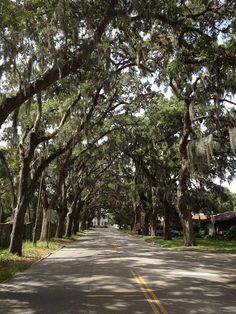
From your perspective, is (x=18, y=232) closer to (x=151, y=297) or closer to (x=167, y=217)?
(x=151, y=297)

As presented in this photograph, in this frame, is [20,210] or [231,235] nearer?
[20,210]

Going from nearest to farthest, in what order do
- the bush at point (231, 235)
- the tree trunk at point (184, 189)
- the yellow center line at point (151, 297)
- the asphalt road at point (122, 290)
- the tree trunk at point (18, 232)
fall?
the yellow center line at point (151, 297) → the asphalt road at point (122, 290) → the tree trunk at point (18, 232) → the tree trunk at point (184, 189) → the bush at point (231, 235)

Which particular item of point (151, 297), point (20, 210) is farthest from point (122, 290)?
point (20, 210)

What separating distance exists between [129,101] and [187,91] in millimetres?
3764

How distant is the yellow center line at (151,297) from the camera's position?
878 centimetres

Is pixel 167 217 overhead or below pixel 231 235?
overhead

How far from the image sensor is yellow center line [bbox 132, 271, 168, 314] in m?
8.78

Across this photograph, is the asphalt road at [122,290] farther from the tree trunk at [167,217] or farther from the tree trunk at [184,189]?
the tree trunk at [167,217]

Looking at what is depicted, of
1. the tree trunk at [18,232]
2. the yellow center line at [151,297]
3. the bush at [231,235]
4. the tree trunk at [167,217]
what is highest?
the tree trunk at [167,217]

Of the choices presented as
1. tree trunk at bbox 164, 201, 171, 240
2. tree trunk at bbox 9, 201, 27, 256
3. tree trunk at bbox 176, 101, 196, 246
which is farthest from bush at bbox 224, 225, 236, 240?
tree trunk at bbox 9, 201, 27, 256

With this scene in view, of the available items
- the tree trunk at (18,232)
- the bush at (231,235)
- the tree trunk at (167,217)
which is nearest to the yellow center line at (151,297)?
the tree trunk at (18,232)

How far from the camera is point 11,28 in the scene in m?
13.3

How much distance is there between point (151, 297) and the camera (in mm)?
10242

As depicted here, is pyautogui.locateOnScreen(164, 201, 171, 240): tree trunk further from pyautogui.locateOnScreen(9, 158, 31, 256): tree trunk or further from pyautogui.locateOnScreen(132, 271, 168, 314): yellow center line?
pyautogui.locateOnScreen(132, 271, 168, 314): yellow center line
